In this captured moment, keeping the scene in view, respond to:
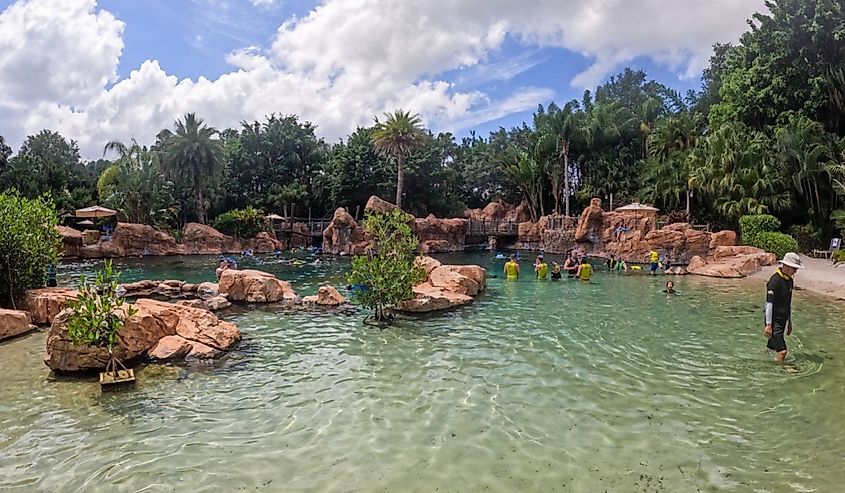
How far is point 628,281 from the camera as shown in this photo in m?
20.5

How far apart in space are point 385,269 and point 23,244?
26.2 ft

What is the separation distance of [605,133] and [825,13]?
59.5 ft

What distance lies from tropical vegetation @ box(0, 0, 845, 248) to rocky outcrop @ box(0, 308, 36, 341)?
915 inches

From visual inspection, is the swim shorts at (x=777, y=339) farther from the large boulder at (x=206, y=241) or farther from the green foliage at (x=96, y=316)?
the large boulder at (x=206, y=241)

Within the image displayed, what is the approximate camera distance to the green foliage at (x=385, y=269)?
1215 centimetres

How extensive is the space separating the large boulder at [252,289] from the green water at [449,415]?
3768 mm

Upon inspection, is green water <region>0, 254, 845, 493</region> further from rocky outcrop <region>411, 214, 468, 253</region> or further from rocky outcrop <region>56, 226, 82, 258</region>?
rocky outcrop <region>411, 214, 468, 253</region>

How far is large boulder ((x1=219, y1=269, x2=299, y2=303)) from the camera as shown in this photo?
594 inches

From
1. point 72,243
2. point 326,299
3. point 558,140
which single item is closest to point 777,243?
point 326,299

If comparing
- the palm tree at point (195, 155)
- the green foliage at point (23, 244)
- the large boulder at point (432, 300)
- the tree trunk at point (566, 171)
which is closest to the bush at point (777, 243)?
the large boulder at point (432, 300)

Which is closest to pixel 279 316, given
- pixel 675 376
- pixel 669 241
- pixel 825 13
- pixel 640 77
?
pixel 675 376

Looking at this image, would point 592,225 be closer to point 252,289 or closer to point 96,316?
point 252,289

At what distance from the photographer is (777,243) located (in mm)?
23656

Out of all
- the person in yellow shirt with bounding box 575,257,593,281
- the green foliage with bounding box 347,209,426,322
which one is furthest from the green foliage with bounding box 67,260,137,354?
the person in yellow shirt with bounding box 575,257,593,281
